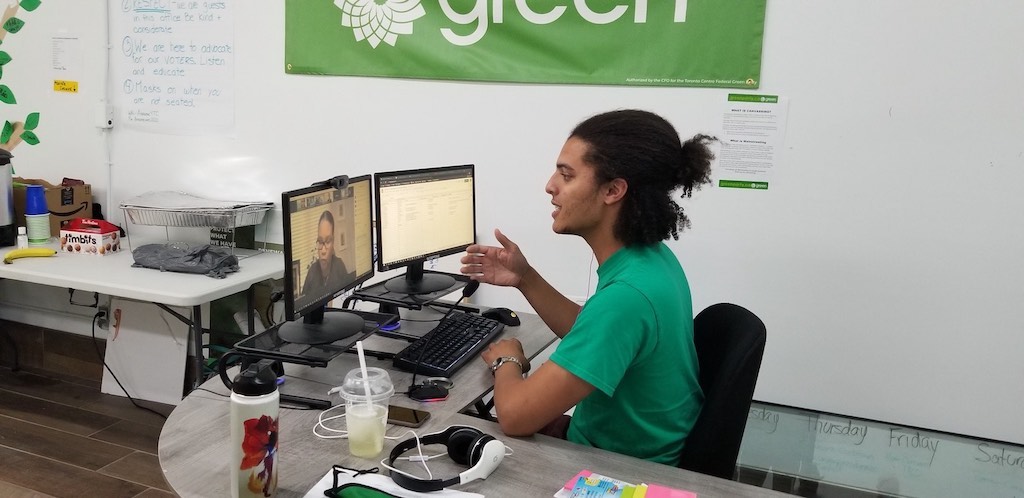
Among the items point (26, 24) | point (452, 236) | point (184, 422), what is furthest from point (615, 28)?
point (26, 24)

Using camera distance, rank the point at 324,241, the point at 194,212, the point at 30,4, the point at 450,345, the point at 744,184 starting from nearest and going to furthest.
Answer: the point at 324,241
the point at 450,345
the point at 744,184
the point at 194,212
the point at 30,4

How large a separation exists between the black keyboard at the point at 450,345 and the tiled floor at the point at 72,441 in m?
0.96

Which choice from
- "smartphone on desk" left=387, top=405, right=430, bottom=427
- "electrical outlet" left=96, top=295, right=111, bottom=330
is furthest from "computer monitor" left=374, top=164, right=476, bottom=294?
"electrical outlet" left=96, top=295, right=111, bottom=330

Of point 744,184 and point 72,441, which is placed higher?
point 744,184

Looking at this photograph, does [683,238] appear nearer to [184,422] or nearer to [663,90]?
[663,90]

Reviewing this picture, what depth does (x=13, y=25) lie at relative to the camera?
3387 mm

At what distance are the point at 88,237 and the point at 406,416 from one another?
204 cm

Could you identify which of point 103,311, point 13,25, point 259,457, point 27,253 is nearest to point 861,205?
point 259,457

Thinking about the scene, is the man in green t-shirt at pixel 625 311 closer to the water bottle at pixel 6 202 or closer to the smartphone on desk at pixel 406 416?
the smartphone on desk at pixel 406 416

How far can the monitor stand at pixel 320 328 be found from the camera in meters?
1.72

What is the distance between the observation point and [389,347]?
1.98 meters

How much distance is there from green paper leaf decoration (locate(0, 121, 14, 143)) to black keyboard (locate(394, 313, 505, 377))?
8.72 feet

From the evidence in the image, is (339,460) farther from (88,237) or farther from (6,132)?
(6,132)

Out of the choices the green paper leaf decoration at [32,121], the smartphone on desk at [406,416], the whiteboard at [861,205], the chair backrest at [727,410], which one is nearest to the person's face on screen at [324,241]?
the smartphone on desk at [406,416]
